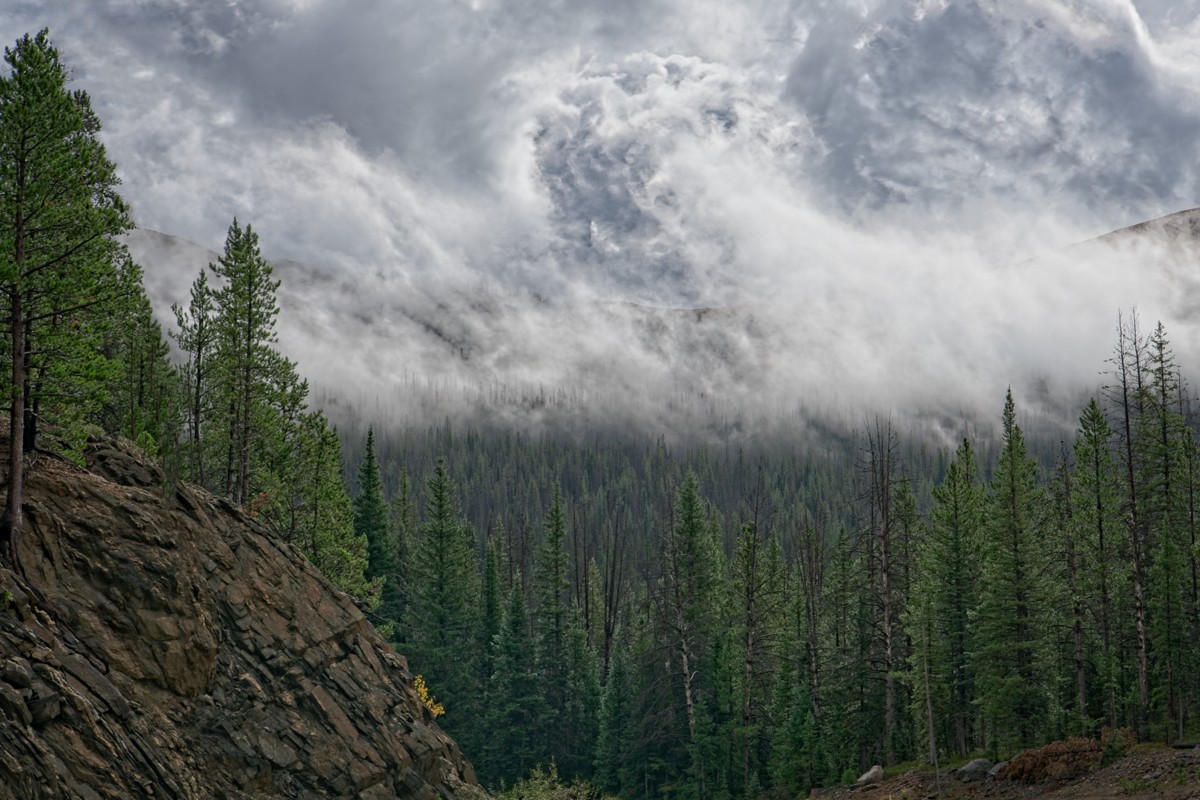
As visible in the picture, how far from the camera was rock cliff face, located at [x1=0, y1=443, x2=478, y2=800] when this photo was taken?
56.2 feet

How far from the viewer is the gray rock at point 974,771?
3578 centimetres

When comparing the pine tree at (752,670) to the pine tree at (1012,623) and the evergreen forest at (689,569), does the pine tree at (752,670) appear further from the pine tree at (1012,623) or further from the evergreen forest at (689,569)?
the pine tree at (1012,623)

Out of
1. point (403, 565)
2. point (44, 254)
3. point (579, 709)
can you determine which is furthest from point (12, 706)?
point (403, 565)

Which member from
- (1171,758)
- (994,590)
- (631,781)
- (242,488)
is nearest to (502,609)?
(631,781)

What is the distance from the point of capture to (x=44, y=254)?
833 inches

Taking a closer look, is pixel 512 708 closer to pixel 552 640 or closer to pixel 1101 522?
pixel 552 640

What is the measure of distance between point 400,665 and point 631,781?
2618 cm

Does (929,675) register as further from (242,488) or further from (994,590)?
(242,488)

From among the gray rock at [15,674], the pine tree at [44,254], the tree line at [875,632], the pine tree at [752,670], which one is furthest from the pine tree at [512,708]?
the gray rock at [15,674]

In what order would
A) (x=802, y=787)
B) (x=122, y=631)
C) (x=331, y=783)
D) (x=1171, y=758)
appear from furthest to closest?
(x=802, y=787) < (x=1171, y=758) < (x=331, y=783) < (x=122, y=631)

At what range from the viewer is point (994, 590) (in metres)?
38.9

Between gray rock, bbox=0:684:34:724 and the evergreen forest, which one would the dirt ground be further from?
gray rock, bbox=0:684:34:724

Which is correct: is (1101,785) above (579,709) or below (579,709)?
above

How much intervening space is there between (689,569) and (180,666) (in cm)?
3623
